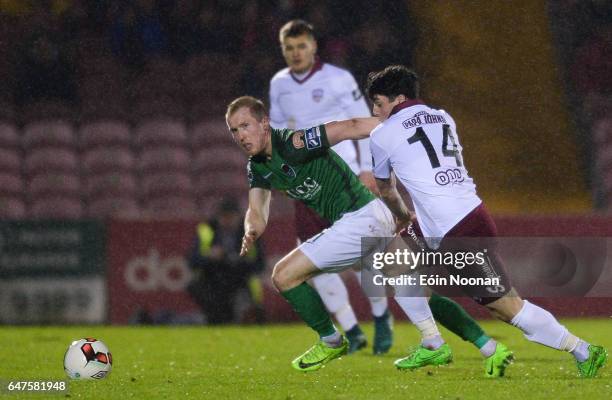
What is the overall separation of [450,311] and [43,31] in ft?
31.3

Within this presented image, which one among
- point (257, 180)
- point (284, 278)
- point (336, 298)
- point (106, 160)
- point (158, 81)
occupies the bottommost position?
point (336, 298)

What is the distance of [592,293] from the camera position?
1212cm

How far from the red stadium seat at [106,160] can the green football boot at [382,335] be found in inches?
239

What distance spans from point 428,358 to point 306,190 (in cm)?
123

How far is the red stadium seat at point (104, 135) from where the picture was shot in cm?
1429

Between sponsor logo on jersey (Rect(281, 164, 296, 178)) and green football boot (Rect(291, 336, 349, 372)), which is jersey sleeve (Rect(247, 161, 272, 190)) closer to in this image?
sponsor logo on jersey (Rect(281, 164, 296, 178))

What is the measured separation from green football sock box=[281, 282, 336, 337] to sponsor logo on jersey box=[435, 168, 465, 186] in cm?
105

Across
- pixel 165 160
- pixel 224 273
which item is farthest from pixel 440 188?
pixel 165 160

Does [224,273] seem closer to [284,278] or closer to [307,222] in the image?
[307,222]

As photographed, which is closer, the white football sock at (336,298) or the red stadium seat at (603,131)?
the white football sock at (336,298)

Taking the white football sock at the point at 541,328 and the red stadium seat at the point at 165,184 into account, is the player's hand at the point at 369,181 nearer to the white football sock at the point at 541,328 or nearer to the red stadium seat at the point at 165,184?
the white football sock at the point at 541,328

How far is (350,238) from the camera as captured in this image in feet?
23.1

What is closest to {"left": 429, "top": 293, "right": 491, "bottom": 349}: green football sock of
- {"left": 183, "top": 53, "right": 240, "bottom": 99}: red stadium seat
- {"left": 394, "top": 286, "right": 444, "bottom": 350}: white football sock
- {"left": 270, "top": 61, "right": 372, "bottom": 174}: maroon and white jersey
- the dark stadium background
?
{"left": 394, "top": 286, "right": 444, "bottom": 350}: white football sock

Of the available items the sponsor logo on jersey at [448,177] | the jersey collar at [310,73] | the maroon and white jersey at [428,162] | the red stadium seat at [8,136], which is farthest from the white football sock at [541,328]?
the red stadium seat at [8,136]
